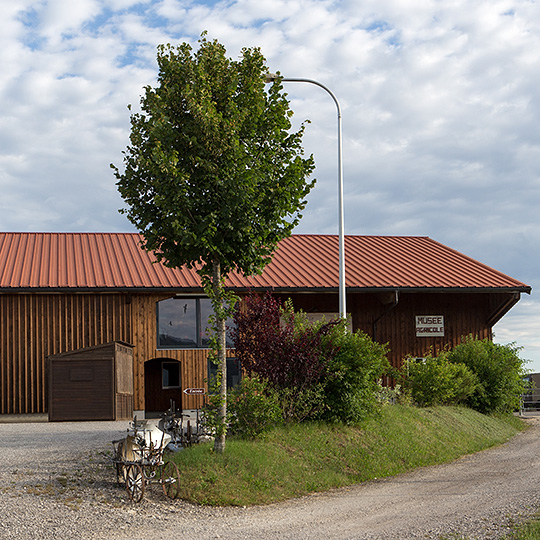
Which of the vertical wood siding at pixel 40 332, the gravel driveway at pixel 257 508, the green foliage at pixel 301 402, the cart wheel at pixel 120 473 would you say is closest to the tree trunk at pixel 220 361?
the gravel driveway at pixel 257 508

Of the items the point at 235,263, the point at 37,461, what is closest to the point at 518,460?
the point at 235,263

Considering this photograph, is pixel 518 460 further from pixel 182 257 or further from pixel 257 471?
pixel 182 257

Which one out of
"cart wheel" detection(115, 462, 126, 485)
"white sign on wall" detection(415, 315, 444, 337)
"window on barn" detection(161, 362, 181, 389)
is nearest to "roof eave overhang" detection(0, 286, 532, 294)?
"white sign on wall" detection(415, 315, 444, 337)

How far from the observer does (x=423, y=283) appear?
27.2 m

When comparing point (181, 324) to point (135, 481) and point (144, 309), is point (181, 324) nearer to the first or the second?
point (144, 309)

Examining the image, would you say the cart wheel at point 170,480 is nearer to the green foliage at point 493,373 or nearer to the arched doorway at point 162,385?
the green foliage at point 493,373

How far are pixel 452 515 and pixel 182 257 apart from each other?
6281 mm

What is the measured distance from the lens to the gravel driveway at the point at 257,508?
8938 mm

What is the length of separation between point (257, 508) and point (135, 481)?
1837 mm

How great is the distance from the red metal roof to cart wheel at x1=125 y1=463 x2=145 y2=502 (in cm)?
1253

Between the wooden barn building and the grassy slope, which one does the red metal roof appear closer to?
the wooden barn building

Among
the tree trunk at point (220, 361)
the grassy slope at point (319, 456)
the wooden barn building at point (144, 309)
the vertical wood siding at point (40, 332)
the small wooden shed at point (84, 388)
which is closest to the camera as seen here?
the grassy slope at point (319, 456)

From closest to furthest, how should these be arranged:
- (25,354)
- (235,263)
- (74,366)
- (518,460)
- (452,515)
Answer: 1. (452,515)
2. (235,263)
3. (518,460)
4. (74,366)
5. (25,354)

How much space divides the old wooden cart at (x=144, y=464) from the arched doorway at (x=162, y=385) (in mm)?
16675
